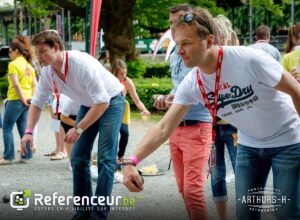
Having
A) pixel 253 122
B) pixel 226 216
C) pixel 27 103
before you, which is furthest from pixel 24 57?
pixel 253 122

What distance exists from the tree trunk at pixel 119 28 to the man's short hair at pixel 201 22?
18908 mm

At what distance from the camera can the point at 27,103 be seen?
9.96 meters

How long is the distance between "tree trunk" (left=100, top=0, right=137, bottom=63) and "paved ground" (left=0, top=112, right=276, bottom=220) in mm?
11606

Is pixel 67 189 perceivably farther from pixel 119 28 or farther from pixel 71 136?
pixel 119 28

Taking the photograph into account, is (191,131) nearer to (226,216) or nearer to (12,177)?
(226,216)

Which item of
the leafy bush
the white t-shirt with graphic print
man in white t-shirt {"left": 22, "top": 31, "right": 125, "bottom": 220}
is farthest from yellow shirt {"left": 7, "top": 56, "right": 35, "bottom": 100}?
the leafy bush

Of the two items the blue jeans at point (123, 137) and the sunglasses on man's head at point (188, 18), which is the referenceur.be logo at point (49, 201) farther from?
the sunglasses on man's head at point (188, 18)

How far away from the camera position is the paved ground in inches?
248

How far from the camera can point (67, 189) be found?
764 cm

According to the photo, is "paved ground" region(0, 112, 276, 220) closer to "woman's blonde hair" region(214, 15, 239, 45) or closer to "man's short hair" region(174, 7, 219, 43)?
"woman's blonde hair" region(214, 15, 239, 45)

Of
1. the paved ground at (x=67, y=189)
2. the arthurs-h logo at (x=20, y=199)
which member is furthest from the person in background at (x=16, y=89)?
the arthurs-h logo at (x=20, y=199)

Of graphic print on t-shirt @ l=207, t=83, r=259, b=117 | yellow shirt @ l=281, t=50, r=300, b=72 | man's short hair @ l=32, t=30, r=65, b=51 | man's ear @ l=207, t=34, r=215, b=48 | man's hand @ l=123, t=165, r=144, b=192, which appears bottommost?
man's hand @ l=123, t=165, r=144, b=192

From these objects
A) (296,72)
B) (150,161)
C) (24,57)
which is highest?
(296,72)

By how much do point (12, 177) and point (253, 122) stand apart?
17.2ft
